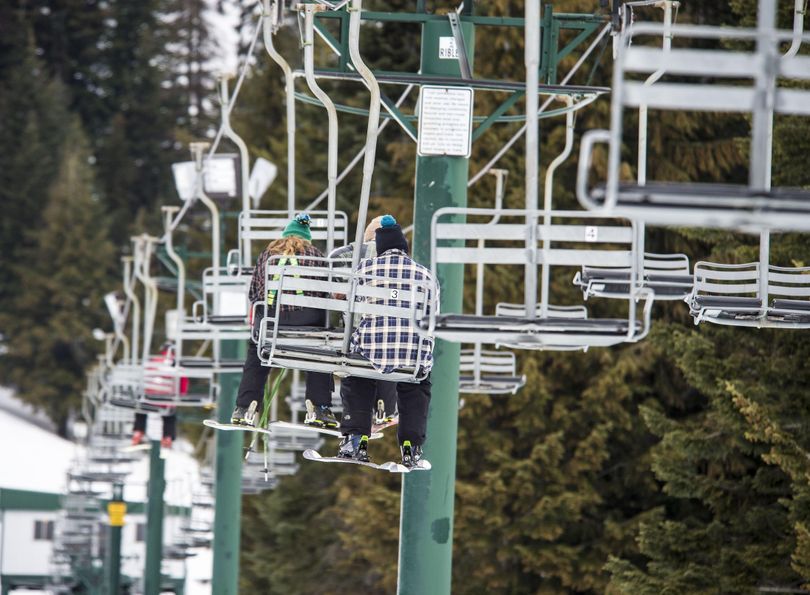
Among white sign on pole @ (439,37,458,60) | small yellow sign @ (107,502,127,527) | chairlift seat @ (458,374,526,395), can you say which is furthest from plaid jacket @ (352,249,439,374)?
small yellow sign @ (107,502,127,527)

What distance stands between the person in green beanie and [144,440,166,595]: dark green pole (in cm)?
1373

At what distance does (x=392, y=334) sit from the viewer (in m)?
8.98

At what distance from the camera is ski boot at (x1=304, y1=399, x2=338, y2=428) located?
10.1m

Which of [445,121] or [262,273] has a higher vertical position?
[445,121]

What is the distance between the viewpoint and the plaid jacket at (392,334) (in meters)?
8.95

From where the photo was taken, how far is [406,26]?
29.1m

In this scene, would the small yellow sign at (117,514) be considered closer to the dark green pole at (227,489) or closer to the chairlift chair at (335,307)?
the dark green pole at (227,489)

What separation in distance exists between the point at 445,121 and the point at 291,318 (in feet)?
7.93

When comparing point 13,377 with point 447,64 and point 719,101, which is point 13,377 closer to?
point 447,64

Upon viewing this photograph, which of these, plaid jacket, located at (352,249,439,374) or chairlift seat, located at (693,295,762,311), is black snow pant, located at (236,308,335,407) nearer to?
plaid jacket, located at (352,249,439,374)

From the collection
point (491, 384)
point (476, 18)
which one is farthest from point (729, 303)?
point (491, 384)

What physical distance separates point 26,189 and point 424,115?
185 ft

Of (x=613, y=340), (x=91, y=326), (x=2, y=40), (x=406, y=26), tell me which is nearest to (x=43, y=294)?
(x=91, y=326)

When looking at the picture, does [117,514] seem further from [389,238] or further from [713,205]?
[713,205]
